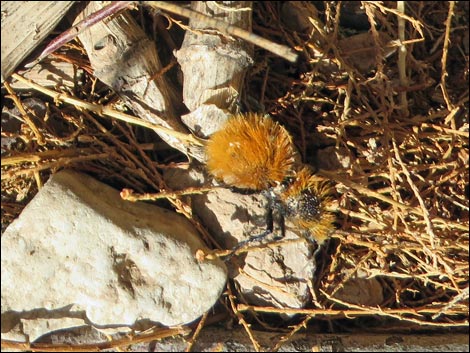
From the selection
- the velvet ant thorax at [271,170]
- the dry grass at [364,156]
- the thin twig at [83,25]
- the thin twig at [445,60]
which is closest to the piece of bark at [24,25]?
the thin twig at [83,25]

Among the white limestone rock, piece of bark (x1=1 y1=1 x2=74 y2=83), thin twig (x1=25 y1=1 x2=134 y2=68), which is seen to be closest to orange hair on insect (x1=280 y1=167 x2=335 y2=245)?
the white limestone rock

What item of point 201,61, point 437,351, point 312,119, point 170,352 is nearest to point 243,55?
point 201,61

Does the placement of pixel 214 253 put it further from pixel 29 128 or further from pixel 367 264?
pixel 29 128

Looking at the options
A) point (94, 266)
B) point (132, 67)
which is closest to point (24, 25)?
point (132, 67)

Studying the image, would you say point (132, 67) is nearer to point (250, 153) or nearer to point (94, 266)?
point (250, 153)

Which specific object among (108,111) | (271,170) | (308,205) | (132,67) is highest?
(132,67)

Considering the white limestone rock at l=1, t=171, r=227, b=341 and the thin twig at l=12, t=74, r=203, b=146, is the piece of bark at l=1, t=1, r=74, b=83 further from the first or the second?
the white limestone rock at l=1, t=171, r=227, b=341
